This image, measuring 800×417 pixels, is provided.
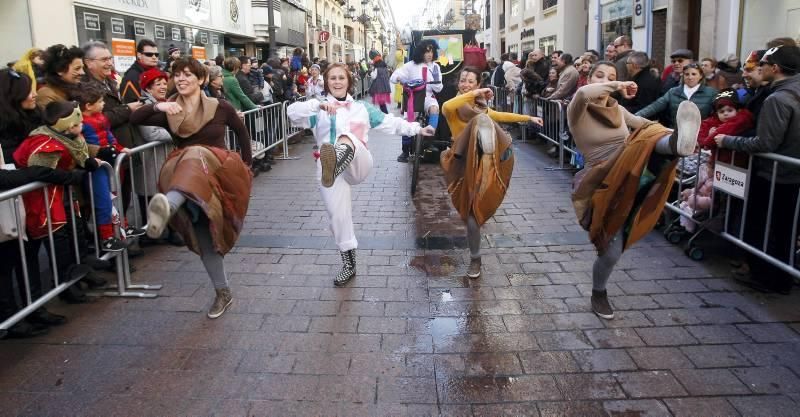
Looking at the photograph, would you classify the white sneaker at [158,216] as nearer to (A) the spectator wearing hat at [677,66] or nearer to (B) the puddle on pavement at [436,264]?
(B) the puddle on pavement at [436,264]

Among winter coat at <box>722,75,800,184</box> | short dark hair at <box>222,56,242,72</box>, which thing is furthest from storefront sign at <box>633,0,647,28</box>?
winter coat at <box>722,75,800,184</box>

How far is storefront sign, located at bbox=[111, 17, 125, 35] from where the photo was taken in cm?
1428

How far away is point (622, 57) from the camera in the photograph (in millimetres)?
9086

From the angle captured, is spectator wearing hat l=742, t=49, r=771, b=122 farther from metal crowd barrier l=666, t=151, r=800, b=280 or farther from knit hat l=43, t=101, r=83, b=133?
knit hat l=43, t=101, r=83, b=133

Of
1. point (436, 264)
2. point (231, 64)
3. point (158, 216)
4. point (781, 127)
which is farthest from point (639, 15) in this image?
point (158, 216)

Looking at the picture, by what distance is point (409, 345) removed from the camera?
4.04 metres

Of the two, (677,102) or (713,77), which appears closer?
(677,102)

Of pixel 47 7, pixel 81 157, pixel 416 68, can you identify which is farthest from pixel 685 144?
pixel 47 7

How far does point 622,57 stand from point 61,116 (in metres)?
7.31

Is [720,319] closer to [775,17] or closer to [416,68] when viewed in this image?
[416,68]

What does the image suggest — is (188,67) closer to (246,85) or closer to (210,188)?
(210,188)

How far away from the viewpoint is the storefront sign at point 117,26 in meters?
14.3

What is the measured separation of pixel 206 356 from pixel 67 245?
1467 mm

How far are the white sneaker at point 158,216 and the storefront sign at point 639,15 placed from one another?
45.4 feet
